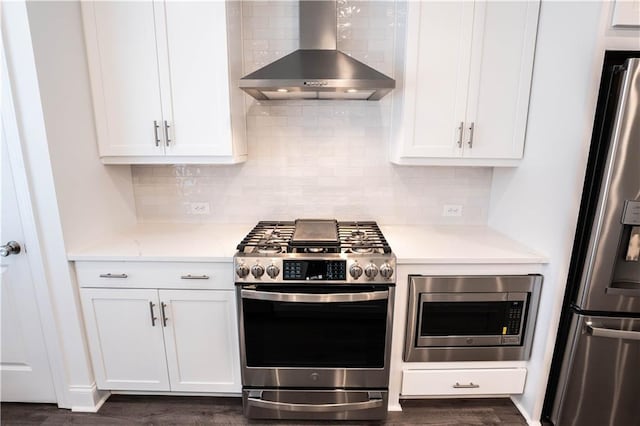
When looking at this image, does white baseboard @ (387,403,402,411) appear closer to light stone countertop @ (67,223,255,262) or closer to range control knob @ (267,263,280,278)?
range control knob @ (267,263,280,278)

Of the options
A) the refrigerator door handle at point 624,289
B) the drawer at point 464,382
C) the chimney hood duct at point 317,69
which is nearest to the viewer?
the refrigerator door handle at point 624,289

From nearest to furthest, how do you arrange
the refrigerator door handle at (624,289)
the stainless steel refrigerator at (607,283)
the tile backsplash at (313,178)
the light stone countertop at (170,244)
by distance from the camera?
the stainless steel refrigerator at (607,283) < the refrigerator door handle at (624,289) < the light stone countertop at (170,244) < the tile backsplash at (313,178)

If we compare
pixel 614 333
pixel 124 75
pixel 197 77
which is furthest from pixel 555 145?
pixel 124 75

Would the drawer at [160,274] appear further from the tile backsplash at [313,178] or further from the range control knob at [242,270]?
the tile backsplash at [313,178]

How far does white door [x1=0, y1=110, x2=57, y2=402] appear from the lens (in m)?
1.68

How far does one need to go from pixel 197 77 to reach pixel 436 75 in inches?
53.9

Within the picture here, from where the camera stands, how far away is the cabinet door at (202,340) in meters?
1.81

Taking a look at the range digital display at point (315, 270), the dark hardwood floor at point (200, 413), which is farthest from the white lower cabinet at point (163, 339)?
the range digital display at point (315, 270)

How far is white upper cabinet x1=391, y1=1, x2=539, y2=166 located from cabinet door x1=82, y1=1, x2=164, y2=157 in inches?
57.5

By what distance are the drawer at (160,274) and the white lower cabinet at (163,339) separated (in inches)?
1.7

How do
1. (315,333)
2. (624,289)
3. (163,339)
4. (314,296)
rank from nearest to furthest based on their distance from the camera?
(624,289) → (314,296) → (315,333) → (163,339)

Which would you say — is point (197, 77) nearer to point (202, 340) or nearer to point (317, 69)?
point (317, 69)

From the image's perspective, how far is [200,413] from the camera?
1.94 metres

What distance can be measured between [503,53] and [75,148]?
245 cm
